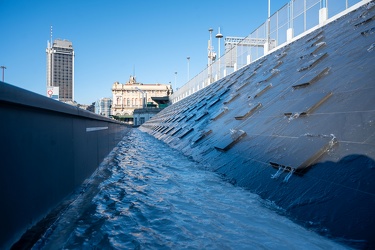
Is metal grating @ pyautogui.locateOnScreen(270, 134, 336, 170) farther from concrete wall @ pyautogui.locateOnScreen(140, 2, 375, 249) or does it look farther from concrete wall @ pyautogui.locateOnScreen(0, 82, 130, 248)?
concrete wall @ pyautogui.locateOnScreen(0, 82, 130, 248)

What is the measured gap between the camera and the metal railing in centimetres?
1250

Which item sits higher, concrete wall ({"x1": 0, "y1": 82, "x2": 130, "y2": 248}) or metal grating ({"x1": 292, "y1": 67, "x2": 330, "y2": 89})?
metal grating ({"x1": 292, "y1": 67, "x2": 330, "y2": 89})

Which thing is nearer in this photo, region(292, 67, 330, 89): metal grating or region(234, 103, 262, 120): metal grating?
region(292, 67, 330, 89): metal grating

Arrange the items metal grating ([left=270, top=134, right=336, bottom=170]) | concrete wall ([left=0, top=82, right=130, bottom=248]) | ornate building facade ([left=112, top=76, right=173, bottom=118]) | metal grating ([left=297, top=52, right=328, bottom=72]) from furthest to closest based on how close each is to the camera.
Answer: ornate building facade ([left=112, top=76, right=173, bottom=118])
metal grating ([left=297, top=52, right=328, bottom=72])
metal grating ([left=270, top=134, right=336, bottom=170])
concrete wall ([left=0, top=82, right=130, bottom=248])

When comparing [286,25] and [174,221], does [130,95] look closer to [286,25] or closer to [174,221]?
[286,25]

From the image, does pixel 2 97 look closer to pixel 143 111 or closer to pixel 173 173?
pixel 173 173

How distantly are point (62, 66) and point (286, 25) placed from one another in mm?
23810

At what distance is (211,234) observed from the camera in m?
3.26

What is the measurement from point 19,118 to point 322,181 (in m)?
3.56

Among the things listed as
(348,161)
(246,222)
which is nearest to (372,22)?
(348,161)

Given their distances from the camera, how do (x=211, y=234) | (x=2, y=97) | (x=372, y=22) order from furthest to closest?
(x=372, y=22) < (x=211, y=234) < (x=2, y=97)

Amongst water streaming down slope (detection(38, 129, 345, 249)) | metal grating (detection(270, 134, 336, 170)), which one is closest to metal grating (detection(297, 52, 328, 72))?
metal grating (detection(270, 134, 336, 170))

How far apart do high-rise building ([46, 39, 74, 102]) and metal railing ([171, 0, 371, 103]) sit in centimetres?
1610

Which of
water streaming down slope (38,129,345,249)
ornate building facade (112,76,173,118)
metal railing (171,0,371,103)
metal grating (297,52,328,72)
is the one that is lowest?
water streaming down slope (38,129,345,249)
